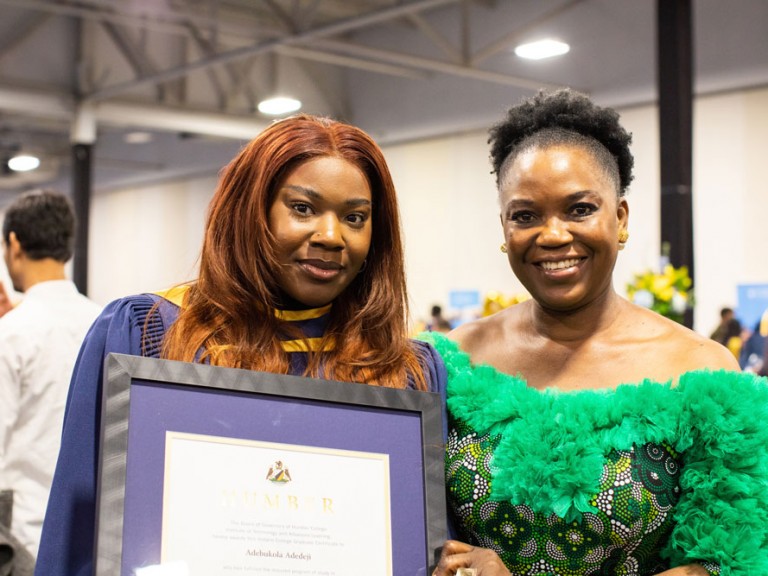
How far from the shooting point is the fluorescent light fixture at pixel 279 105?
38.9ft

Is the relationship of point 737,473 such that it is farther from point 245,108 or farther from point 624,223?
point 245,108

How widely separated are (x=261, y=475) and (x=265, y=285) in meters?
0.35

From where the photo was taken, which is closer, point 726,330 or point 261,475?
point 261,475

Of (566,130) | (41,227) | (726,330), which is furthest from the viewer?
(726,330)

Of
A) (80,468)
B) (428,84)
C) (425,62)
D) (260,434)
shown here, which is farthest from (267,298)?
(428,84)

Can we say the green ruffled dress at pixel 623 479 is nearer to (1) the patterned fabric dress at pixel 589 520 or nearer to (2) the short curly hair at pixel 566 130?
(1) the patterned fabric dress at pixel 589 520

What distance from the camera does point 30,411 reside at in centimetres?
A: 303

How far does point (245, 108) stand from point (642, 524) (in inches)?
490

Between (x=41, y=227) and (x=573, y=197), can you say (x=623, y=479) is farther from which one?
(x=41, y=227)

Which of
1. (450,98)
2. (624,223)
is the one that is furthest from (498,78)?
(624,223)

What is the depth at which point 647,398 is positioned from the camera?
75.9 inches

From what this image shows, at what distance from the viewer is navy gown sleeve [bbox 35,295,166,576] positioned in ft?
5.31

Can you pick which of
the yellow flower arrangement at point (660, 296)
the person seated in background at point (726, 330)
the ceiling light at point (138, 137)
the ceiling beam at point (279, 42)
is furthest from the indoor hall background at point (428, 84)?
the yellow flower arrangement at point (660, 296)

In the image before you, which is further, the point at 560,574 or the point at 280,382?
the point at 560,574
